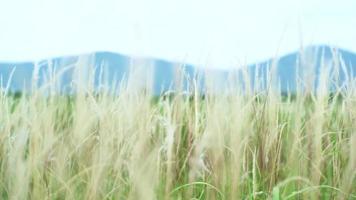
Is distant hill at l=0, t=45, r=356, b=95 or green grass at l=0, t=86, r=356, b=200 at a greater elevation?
distant hill at l=0, t=45, r=356, b=95

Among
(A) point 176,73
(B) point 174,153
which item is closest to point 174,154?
(B) point 174,153

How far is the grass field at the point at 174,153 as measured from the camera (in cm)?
141

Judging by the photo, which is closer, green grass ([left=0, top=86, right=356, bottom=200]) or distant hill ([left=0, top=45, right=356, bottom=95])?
green grass ([left=0, top=86, right=356, bottom=200])

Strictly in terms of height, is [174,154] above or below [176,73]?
below

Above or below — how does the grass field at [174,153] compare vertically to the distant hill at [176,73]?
below

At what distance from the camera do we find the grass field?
1.41 m

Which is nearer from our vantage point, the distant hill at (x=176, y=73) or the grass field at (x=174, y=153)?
the grass field at (x=174, y=153)

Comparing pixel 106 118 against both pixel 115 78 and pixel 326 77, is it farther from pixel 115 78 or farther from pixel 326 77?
pixel 326 77

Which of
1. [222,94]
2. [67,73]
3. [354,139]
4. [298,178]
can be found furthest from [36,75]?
[354,139]

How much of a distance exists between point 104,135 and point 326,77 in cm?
69

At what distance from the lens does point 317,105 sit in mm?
1634

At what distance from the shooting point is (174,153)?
5.34 ft

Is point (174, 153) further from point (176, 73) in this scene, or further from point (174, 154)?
point (176, 73)

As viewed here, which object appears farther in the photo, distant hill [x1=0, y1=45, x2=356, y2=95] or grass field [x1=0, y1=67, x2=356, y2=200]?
distant hill [x1=0, y1=45, x2=356, y2=95]
